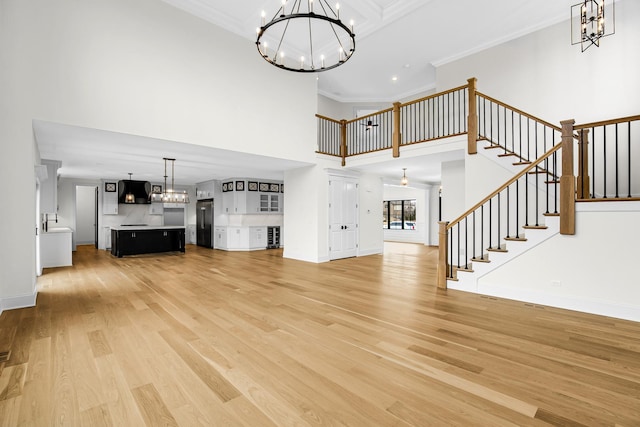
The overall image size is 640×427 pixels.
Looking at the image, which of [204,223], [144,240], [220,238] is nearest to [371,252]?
[220,238]

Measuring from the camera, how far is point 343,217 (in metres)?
8.51

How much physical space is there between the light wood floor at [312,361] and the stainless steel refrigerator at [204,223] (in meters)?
6.88

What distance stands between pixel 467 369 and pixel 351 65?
25.7 feet

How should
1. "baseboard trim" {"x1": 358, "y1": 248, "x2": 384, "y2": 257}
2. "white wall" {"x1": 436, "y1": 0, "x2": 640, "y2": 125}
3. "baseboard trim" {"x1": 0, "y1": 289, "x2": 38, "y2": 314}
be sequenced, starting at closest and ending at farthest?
"baseboard trim" {"x1": 0, "y1": 289, "x2": 38, "y2": 314}, "white wall" {"x1": 436, "y1": 0, "x2": 640, "y2": 125}, "baseboard trim" {"x1": 358, "y1": 248, "x2": 384, "y2": 257}

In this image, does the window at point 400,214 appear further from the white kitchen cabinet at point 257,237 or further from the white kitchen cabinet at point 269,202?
the white kitchen cabinet at point 257,237

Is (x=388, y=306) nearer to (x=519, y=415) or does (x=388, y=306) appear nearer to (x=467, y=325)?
(x=467, y=325)

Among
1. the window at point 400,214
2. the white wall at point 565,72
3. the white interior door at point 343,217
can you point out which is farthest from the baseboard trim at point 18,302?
the window at point 400,214

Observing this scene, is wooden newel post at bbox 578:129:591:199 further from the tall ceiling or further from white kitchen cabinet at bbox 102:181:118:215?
white kitchen cabinet at bbox 102:181:118:215

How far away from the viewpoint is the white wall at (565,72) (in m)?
5.31

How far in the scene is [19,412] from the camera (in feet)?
6.05

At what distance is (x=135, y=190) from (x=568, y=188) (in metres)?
12.8

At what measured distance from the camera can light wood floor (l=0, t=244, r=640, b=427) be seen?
6.07ft

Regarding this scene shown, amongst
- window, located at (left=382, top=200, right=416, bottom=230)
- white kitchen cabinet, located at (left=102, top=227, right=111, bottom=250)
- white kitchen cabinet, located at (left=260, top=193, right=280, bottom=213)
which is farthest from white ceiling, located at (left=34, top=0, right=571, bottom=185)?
window, located at (left=382, top=200, right=416, bottom=230)

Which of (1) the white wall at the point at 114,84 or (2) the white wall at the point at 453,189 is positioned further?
(2) the white wall at the point at 453,189
